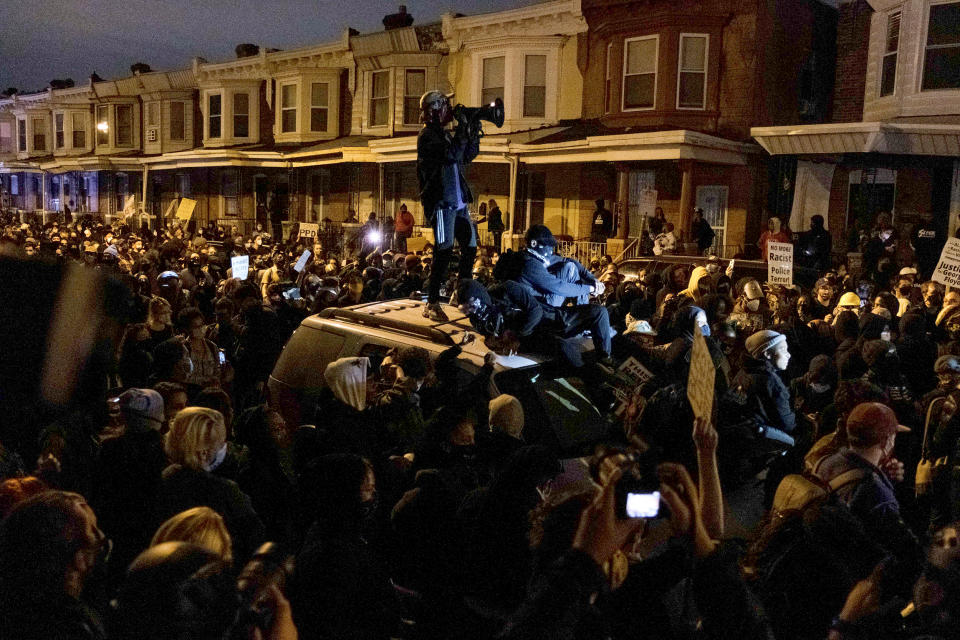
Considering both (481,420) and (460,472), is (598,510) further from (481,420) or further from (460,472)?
(481,420)

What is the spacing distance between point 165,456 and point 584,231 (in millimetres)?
19278

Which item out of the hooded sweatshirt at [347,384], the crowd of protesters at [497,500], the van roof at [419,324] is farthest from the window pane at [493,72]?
the hooded sweatshirt at [347,384]

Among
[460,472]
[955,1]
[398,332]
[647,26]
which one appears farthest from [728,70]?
[460,472]

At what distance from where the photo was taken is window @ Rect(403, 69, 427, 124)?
2620 cm

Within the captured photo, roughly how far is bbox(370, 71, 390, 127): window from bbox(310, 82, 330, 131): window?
232cm

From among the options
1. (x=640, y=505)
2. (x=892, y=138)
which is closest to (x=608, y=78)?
(x=892, y=138)

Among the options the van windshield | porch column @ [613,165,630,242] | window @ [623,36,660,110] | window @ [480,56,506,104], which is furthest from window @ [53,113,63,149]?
the van windshield

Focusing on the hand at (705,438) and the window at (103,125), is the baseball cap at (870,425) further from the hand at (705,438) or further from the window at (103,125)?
the window at (103,125)

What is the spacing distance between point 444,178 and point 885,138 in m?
12.0

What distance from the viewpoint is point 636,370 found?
16.8ft

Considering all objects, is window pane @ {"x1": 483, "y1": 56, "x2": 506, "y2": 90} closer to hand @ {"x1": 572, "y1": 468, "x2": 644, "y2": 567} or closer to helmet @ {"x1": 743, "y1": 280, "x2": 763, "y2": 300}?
helmet @ {"x1": 743, "y1": 280, "x2": 763, "y2": 300}

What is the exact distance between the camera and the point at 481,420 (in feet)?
14.8

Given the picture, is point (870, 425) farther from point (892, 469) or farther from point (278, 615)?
point (278, 615)

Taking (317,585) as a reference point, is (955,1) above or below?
above
